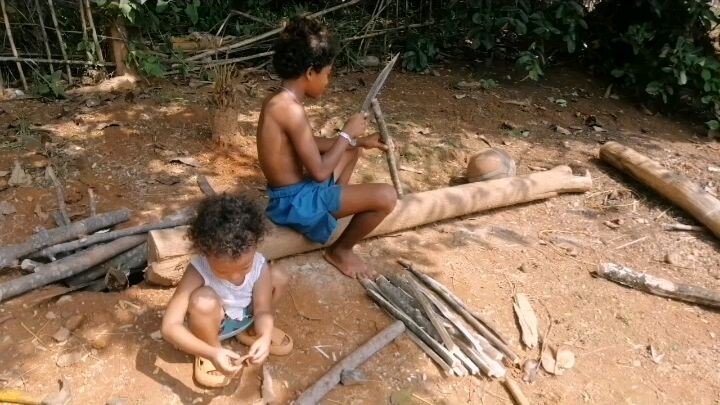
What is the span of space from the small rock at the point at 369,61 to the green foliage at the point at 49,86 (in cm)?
296

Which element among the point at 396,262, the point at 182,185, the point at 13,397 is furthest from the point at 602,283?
the point at 13,397

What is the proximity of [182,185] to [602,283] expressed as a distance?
2.82m

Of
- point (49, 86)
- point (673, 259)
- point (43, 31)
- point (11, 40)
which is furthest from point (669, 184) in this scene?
point (11, 40)

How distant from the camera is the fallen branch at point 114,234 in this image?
10.6 ft

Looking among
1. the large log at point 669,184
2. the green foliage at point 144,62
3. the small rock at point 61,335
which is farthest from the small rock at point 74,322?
the large log at point 669,184

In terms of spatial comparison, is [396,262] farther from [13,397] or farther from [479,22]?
[479,22]

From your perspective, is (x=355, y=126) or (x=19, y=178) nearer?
(x=355, y=126)

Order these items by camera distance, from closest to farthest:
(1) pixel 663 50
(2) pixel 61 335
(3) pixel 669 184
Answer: (2) pixel 61 335
(3) pixel 669 184
(1) pixel 663 50

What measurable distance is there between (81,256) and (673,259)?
11.8ft

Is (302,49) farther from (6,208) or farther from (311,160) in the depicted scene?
(6,208)

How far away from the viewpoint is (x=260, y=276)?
2605 mm

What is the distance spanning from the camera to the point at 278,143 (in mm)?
3072

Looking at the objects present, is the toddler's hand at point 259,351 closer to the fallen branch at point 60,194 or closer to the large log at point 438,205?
the large log at point 438,205

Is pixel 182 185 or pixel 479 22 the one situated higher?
pixel 479 22
